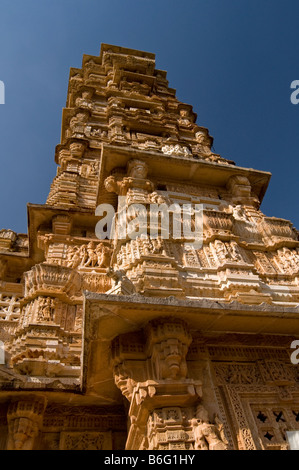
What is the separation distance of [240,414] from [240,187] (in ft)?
22.3

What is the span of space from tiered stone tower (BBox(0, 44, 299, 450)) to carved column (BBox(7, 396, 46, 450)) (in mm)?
21

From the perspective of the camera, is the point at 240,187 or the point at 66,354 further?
the point at 240,187

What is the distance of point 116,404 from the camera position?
20.1 feet

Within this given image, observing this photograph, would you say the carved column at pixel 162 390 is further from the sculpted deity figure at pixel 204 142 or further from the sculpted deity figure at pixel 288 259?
the sculpted deity figure at pixel 204 142

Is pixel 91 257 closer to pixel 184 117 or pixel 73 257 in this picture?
pixel 73 257

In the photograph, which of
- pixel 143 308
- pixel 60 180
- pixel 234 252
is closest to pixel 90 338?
pixel 143 308

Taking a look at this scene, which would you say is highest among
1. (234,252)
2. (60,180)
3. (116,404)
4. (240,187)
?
(60,180)

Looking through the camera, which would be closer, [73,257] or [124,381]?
[124,381]

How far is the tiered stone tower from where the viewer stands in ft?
16.4

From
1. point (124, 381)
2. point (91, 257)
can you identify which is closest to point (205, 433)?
point (124, 381)

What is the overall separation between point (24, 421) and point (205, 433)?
2.79 meters

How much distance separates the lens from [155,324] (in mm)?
5387

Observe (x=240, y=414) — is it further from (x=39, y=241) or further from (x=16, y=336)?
(x=39, y=241)

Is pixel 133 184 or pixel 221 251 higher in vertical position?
pixel 133 184
